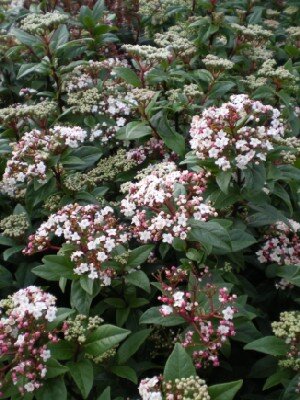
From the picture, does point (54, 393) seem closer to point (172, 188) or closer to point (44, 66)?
point (172, 188)

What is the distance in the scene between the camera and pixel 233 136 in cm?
279

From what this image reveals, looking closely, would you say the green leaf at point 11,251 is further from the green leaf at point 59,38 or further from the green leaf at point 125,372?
the green leaf at point 59,38

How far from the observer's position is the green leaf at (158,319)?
99.2 inches

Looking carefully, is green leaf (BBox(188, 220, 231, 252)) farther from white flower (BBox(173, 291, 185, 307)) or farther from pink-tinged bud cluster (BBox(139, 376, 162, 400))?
pink-tinged bud cluster (BBox(139, 376, 162, 400))

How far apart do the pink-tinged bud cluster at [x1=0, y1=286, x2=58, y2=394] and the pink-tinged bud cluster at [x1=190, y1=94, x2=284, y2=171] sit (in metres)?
1.15

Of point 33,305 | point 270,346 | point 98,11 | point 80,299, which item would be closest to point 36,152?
point 80,299

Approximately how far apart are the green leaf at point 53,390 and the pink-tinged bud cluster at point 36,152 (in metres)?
1.26

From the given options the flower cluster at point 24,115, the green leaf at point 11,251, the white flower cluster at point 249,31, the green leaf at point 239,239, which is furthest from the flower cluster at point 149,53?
the green leaf at point 11,251

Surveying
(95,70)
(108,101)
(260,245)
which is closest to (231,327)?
(260,245)

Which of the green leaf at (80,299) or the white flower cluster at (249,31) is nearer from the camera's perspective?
the green leaf at (80,299)

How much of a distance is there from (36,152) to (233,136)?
1195 mm

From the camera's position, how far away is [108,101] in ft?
12.7

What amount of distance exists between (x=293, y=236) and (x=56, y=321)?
169cm

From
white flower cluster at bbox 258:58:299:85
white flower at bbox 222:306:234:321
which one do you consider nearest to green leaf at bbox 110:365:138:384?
white flower at bbox 222:306:234:321
